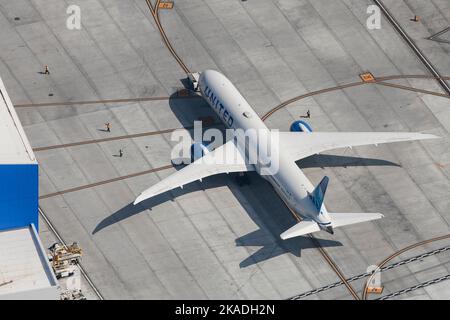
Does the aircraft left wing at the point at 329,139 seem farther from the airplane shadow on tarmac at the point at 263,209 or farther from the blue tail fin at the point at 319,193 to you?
the blue tail fin at the point at 319,193

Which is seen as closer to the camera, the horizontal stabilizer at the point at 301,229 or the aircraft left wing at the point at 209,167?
the horizontal stabilizer at the point at 301,229

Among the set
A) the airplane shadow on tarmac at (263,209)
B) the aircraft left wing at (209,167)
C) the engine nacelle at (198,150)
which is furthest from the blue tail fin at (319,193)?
the engine nacelle at (198,150)

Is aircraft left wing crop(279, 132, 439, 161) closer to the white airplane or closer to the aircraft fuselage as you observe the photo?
the white airplane

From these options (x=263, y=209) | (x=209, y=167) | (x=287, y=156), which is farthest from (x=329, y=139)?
(x=209, y=167)

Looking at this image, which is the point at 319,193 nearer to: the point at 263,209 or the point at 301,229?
the point at 301,229

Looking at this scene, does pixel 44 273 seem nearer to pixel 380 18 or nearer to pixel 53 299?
pixel 53 299

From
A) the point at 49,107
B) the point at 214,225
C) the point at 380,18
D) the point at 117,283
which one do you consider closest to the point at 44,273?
the point at 117,283
